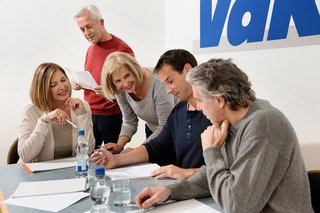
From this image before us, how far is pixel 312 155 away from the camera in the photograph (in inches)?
91.2

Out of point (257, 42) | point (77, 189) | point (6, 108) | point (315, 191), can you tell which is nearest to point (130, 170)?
point (77, 189)

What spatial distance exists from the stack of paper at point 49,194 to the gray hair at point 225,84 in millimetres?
749

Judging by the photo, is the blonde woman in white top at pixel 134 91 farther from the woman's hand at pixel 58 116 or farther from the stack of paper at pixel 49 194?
the stack of paper at pixel 49 194

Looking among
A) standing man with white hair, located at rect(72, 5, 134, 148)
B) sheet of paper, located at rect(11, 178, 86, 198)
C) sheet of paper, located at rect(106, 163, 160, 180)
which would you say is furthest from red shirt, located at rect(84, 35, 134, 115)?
sheet of paper, located at rect(11, 178, 86, 198)

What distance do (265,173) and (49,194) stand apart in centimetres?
100

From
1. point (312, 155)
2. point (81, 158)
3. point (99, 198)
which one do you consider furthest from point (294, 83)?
point (99, 198)

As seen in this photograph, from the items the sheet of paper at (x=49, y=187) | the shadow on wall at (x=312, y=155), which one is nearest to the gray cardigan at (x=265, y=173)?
the sheet of paper at (x=49, y=187)

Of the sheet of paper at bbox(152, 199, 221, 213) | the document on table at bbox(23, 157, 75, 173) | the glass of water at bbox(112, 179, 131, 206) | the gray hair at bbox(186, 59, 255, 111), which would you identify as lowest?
the document on table at bbox(23, 157, 75, 173)

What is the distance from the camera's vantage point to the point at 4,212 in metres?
1.39

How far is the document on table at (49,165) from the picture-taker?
6.46ft

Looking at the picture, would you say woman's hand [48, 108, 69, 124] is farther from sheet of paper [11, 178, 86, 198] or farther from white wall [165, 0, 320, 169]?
white wall [165, 0, 320, 169]

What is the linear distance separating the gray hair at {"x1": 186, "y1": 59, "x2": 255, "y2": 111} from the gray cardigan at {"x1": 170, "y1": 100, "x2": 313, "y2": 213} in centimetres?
9

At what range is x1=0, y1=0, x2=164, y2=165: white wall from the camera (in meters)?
3.79

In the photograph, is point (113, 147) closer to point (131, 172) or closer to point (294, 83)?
point (131, 172)
